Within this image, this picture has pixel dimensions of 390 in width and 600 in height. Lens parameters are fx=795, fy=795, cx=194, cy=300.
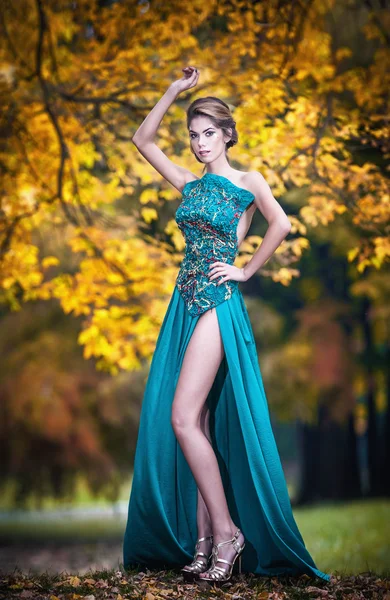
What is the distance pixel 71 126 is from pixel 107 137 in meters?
0.37

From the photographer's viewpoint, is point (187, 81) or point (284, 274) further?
point (284, 274)

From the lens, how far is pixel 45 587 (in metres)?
3.39

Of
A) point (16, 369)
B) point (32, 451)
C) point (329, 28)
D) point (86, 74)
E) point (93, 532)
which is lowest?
point (93, 532)

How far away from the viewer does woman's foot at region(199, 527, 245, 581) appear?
3.38m

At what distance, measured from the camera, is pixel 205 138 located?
3.62 meters

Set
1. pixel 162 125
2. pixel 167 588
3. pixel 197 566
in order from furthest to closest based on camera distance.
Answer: pixel 162 125 → pixel 197 566 → pixel 167 588

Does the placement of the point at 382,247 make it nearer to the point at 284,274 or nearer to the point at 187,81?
the point at 284,274

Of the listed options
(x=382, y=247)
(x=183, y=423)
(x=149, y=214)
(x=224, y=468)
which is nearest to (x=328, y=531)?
(x=382, y=247)

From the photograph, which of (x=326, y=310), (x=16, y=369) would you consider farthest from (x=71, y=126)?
(x=326, y=310)

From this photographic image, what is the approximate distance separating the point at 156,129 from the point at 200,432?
141cm

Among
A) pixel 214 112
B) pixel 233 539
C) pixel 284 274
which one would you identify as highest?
pixel 214 112

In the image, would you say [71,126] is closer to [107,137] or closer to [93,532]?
[107,137]

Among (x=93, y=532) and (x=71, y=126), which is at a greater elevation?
(x=71, y=126)

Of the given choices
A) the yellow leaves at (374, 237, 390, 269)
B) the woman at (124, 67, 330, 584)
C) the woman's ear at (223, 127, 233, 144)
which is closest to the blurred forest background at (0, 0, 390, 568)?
the yellow leaves at (374, 237, 390, 269)
